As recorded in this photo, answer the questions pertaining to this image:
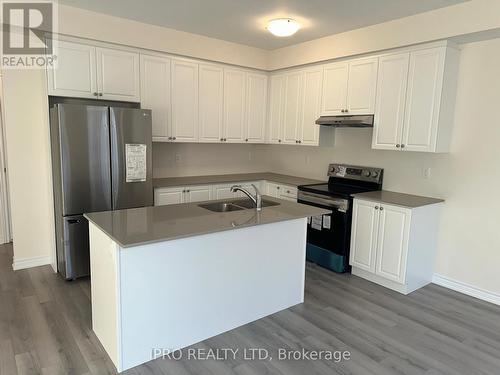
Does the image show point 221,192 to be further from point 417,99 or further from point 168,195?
point 417,99

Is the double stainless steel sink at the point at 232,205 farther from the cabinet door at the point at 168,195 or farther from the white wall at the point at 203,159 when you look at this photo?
the white wall at the point at 203,159

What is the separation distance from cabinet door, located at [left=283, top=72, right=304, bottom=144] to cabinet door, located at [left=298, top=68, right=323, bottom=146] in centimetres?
9

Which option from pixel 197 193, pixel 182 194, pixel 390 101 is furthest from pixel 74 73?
pixel 390 101

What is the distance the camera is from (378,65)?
382 centimetres

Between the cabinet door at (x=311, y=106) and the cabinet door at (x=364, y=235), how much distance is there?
1.20 m

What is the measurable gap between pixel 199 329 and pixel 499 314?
2.66m

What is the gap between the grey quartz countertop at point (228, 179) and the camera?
14.4 feet

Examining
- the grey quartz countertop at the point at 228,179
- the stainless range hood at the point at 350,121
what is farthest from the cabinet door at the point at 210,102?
the stainless range hood at the point at 350,121

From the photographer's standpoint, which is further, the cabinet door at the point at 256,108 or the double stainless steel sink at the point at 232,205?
the cabinet door at the point at 256,108

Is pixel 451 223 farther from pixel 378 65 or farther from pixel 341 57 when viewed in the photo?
pixel 341 57

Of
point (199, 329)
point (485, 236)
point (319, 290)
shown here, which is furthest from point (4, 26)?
point (485, 236)

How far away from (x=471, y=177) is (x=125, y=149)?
3.47 m

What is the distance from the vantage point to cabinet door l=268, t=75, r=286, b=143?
505 cm

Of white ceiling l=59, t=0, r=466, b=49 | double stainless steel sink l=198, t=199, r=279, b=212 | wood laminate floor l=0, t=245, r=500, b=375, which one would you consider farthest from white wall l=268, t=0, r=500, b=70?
wood laminate floor l=0, t=245, r=500, b=375
